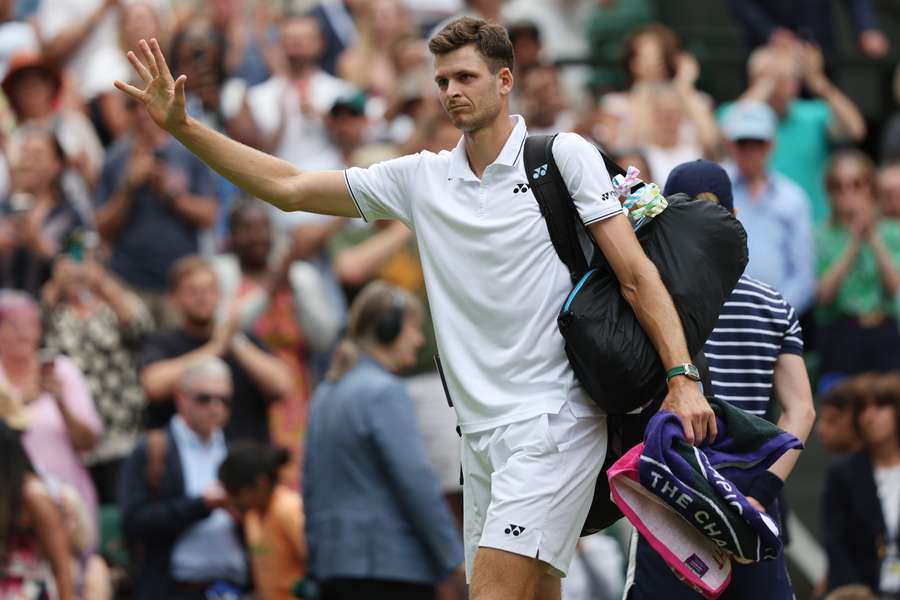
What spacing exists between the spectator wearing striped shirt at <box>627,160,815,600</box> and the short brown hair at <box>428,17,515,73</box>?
3.43 ft

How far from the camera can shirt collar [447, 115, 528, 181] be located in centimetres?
583

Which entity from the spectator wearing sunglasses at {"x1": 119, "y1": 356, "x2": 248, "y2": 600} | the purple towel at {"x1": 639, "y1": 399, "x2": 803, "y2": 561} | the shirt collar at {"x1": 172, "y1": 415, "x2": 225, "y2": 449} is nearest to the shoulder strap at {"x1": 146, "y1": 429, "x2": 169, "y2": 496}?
the spectator wearing sunglasses at {"x1": 119, "y1": 356, "x2": 248, "y2": 600}

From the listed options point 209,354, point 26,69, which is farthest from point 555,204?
point 26,69

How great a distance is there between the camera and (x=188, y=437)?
9.56m

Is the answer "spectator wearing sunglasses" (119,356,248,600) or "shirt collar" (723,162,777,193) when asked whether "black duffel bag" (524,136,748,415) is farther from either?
"shirt collar" (723,162,777,193)

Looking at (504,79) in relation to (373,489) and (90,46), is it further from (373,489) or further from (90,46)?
(90,46)

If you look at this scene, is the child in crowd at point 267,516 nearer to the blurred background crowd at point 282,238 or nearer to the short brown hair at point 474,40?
the blurred background crowd at point 282,238

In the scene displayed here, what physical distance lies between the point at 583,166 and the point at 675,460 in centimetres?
99

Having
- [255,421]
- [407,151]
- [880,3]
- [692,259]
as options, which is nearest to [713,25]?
[880,3]

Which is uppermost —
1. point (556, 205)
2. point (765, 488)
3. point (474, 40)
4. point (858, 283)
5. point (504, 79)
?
point (474, 40)

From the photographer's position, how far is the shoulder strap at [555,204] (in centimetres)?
577

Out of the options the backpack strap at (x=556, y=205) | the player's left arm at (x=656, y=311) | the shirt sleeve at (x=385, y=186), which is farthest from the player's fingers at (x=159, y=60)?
the player's left arm at (x=656, y=311)

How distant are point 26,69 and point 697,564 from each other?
8.13 meters

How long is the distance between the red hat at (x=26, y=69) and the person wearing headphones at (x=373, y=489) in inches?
188
